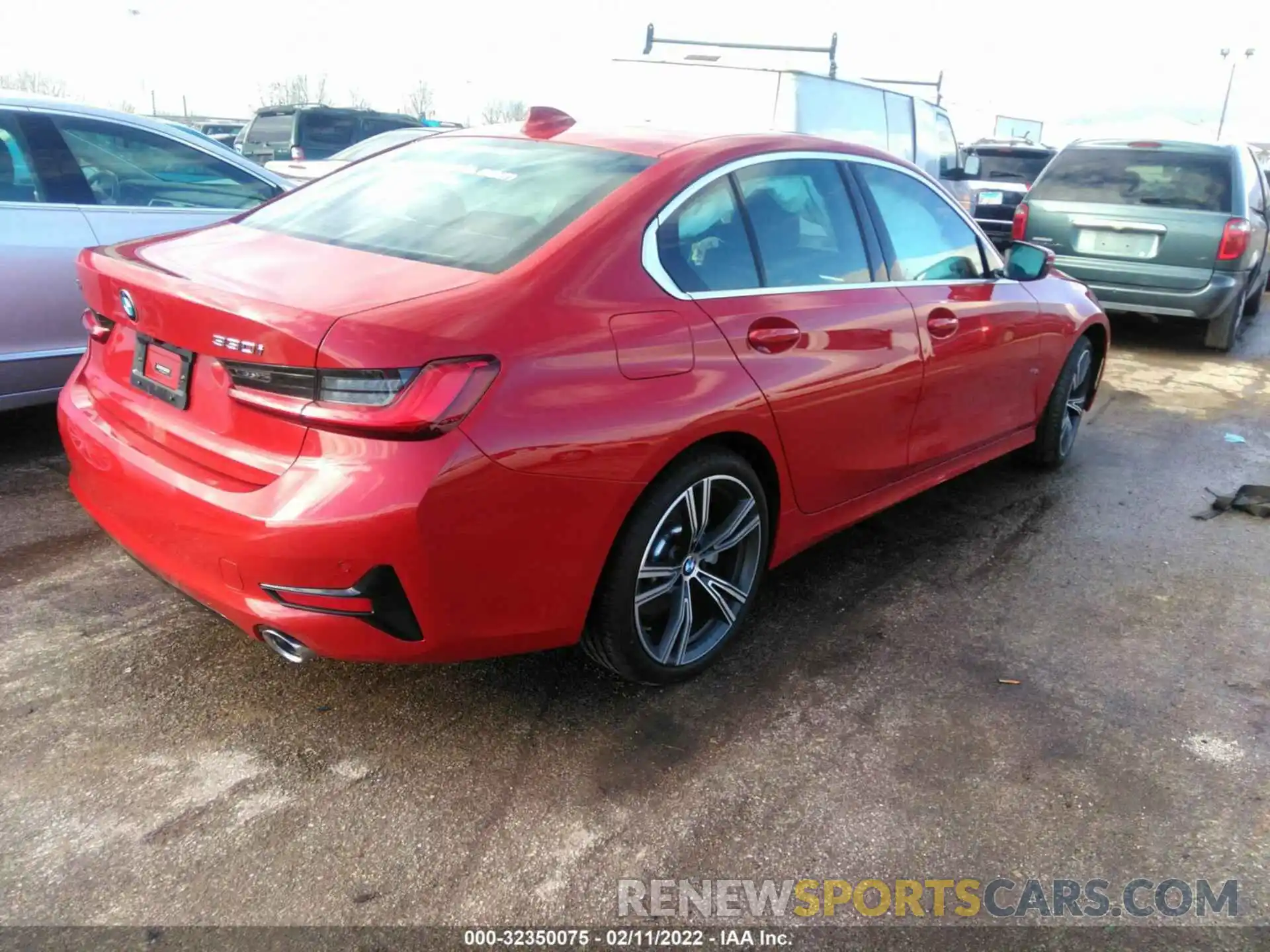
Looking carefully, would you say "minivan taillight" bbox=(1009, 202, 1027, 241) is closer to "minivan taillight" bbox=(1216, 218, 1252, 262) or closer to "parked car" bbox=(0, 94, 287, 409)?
"minivan taillight" bbox=(1216, 218, 1252, 262)

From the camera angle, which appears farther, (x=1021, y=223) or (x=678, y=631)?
(x=1021, y=223)

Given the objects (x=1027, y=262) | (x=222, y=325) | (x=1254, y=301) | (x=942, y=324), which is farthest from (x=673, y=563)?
(x=1254, y=301)

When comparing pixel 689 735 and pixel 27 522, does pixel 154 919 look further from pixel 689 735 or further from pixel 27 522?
pixel 27 522

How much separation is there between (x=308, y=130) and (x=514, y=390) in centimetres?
1432

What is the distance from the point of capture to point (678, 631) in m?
3.03

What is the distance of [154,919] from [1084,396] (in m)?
5.02

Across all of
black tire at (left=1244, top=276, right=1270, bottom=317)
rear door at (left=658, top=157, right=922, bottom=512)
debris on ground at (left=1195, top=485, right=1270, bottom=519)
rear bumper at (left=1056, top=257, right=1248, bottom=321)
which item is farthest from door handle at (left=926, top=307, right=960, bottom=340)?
black tire at (left=1244, top=276, right=1270, bottom=317)

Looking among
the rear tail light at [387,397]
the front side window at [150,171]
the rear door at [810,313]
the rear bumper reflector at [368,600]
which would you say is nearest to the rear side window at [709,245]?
the rear door at [810,313]

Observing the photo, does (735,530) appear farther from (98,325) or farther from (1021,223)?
(1021,223)

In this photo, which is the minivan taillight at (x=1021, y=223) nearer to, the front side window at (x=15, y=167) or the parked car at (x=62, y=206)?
the parked car at (x=62, y=206)

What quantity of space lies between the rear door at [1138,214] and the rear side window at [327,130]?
1060 cm

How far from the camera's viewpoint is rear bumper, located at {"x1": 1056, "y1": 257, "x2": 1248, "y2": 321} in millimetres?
8008

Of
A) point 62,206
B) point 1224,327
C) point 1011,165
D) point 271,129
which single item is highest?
point 1011,165

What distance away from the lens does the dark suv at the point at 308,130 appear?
1502cm
